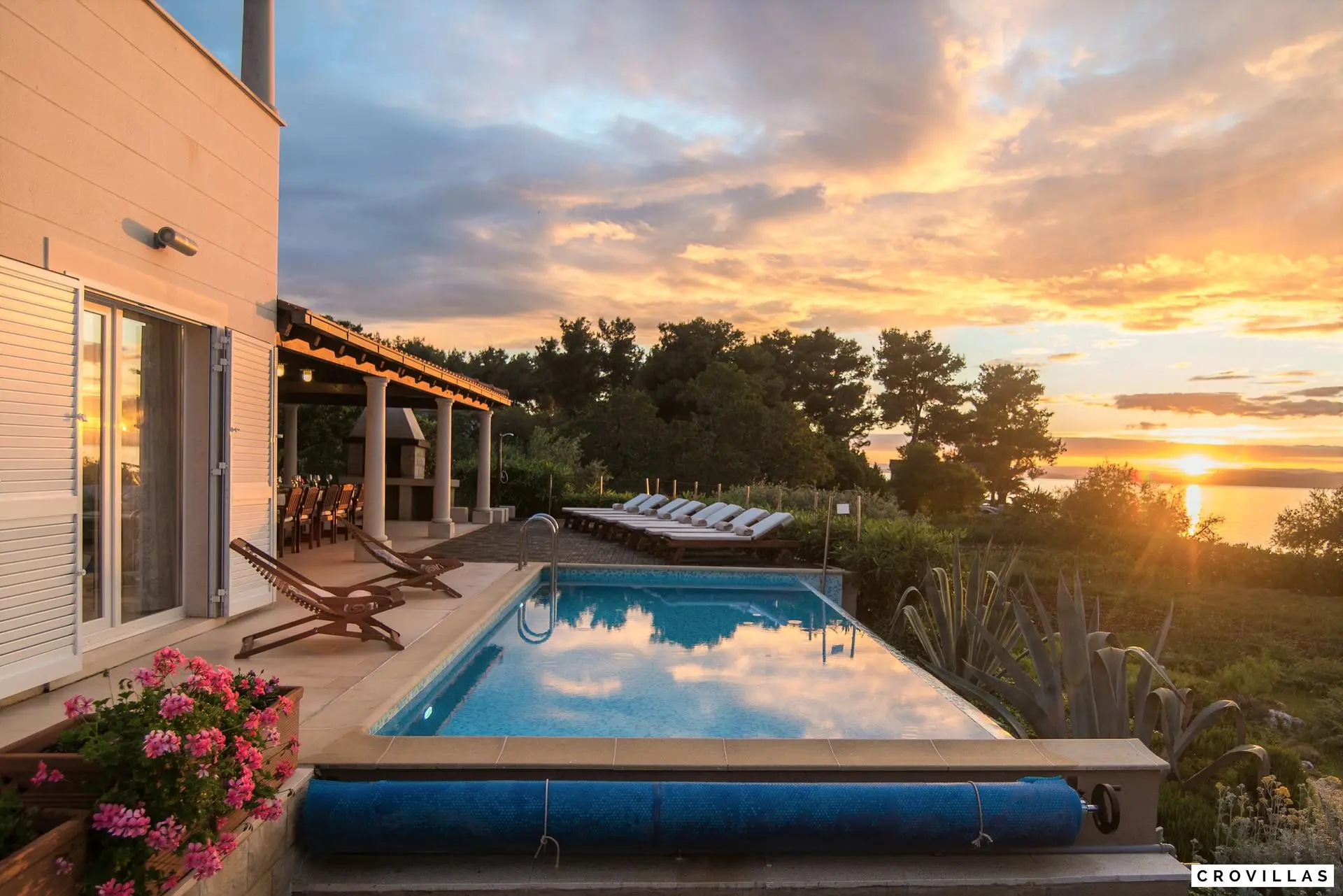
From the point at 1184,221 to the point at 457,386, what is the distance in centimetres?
1103

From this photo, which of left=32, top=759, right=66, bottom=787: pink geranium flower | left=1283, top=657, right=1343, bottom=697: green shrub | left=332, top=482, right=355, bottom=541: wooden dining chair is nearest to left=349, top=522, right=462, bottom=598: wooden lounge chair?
left=32, top=759, right=66, bottom=787: pink geranium flower

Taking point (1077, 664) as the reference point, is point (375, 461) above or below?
above

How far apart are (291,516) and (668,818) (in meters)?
9.00

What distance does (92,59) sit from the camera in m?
4.44

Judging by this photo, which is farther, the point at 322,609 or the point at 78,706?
the point at 322,609

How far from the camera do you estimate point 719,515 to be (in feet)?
44.1

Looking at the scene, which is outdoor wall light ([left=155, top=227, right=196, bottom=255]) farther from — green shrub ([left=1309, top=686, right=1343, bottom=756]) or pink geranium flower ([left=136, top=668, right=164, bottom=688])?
green shrub ([left=1309, top=686, right=1343, bottom=756])

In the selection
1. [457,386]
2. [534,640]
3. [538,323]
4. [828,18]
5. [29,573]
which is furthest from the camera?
[538,323]

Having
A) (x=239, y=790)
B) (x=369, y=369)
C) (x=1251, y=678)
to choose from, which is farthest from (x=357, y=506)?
(x=1251, y=678)

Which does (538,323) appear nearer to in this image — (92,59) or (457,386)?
(457,386)

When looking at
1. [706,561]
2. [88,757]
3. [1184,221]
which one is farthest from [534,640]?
[1184,221]

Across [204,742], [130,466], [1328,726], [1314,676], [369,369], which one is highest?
[369,369]

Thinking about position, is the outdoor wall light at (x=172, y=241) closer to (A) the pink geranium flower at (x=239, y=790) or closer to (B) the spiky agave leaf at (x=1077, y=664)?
(A) the pink geranium flower at (x=239, y=790)

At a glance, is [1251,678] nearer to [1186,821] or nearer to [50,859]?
[1186,821]
